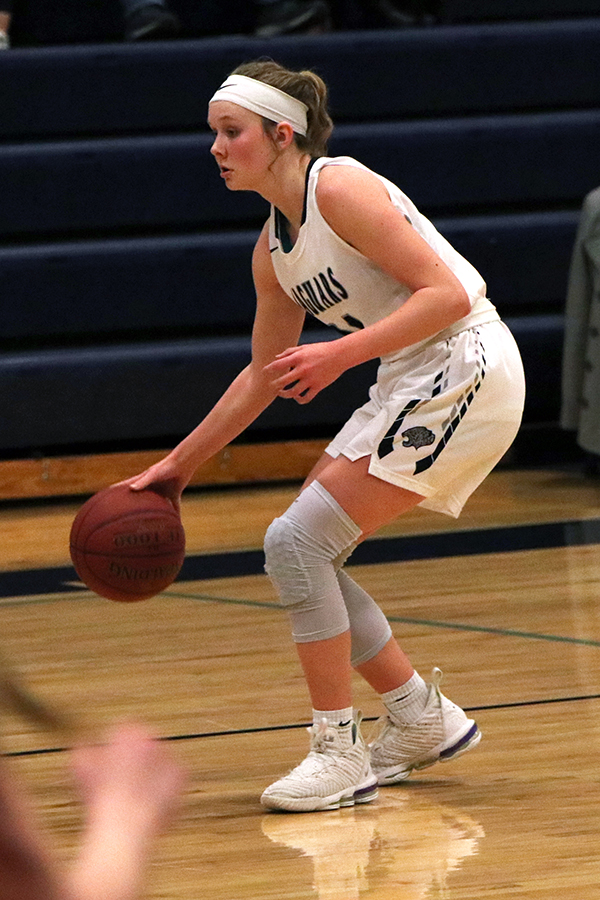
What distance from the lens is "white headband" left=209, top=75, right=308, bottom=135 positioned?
2.42 m

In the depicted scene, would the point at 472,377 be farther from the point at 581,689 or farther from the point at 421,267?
the point at 581,689

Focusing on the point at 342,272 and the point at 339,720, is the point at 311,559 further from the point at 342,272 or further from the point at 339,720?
the point at 342,272

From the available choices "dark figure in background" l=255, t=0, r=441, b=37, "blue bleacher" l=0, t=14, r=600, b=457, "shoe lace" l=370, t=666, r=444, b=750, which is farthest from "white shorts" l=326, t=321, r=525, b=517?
"dark figure in background" l=255, t=0, r=441, b=37

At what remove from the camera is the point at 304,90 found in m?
2.45

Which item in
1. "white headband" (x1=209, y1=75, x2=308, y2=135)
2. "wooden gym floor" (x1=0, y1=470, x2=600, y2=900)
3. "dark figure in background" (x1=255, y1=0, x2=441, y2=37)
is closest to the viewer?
"wooden gym floor" (x1=0, y1=470, x2=600, y2=900)

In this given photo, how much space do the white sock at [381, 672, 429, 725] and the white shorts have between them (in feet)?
0.96

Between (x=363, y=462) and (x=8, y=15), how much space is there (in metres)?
4.09

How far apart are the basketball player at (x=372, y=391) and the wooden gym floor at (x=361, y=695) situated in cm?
12

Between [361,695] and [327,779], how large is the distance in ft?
2.14

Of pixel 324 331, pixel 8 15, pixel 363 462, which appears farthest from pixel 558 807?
pixel 8 15

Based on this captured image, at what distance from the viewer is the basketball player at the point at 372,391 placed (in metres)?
2.29

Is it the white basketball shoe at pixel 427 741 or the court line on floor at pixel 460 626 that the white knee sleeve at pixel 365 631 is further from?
the court line on floor at pixel 460 626

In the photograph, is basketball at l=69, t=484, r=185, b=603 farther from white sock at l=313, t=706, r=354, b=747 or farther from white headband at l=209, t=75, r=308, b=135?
white headband at l=209, t=75, r=308, b=135

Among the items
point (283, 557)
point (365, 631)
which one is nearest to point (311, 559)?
point (283, 557)
